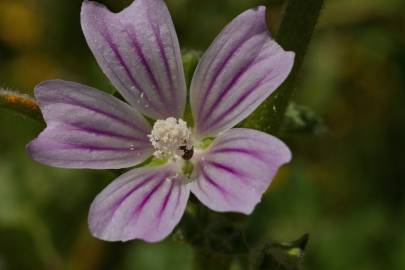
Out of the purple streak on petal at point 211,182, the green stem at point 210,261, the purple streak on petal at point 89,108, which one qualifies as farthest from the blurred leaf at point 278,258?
the purple streak on petal at point 89,108

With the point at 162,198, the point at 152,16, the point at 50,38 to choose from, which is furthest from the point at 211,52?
the point at 50,38

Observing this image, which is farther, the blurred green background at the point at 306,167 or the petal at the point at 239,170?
the blurred green background at the point at 306,167

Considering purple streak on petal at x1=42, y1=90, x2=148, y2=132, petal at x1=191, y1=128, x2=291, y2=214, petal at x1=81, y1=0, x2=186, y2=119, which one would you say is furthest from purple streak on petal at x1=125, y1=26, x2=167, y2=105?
petal at x1=191, y1=128, x2=291, y2=214

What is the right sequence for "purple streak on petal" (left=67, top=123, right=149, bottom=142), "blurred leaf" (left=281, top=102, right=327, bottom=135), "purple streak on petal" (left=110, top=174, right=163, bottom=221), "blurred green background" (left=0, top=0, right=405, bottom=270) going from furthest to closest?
"blurred green background" (left=0, top=0, right=405, bottom=270) → "blurred leaf" (left=281, top=102, right=327, bottom=135) → "purple streak on petal" (left=67, top=123, right=149, bottom=142) → "purple streak on petal" (left=110, top=174, right=163, bottom=221)

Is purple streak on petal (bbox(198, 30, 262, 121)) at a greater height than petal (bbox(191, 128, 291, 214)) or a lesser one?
greater

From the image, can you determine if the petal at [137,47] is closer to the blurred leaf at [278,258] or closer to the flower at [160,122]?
the flower at [160,122]

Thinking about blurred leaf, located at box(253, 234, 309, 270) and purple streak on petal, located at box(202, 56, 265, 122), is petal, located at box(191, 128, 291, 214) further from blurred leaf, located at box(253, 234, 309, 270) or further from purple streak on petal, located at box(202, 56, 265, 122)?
blurred leaf, located at box(253, 234, 309, 270)

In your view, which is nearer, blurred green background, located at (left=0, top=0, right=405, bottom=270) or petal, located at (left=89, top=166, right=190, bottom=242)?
petal, located at (left=89, top=166, right=190, bottom=242)

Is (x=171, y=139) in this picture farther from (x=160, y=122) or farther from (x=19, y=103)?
(x=19, y=103)
